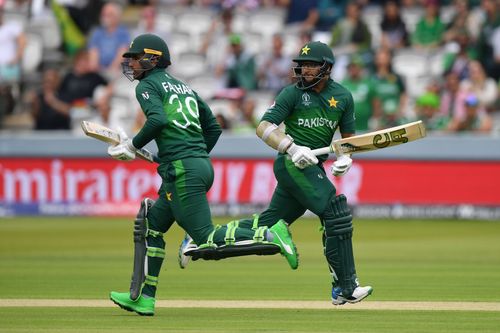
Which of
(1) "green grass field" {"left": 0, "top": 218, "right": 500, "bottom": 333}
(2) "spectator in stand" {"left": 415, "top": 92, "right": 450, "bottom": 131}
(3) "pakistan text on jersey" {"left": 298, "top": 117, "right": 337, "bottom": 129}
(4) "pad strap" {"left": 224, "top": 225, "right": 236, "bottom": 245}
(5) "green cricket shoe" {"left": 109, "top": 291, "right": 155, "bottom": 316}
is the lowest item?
(1) "green grass field" {"left": 0, "top": 218, "right": 500, "bottom": 333}

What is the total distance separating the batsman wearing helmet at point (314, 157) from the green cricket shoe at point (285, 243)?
281 mm

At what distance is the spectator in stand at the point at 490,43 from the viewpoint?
18172 mm

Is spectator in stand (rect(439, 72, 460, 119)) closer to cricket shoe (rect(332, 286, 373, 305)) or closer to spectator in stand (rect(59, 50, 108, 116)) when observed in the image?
spectator in stand (rect(59, 50, 108, 116))

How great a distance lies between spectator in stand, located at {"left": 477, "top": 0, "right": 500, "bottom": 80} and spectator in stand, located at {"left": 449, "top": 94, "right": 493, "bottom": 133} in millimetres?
1373

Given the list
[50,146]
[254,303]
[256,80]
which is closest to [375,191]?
[256,80]

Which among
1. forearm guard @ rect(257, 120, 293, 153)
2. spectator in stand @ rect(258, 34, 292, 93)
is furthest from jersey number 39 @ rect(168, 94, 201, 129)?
spectator in stand @ rect(258, 34, 292, 93)

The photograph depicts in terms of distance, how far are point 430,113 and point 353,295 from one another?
29.8ft

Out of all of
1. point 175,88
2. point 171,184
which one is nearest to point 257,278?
point 171,184

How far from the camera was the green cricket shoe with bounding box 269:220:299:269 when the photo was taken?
7.81m

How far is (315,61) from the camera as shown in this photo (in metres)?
8.43

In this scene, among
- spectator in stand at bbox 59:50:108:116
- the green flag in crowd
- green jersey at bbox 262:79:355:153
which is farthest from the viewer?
the green flag in crowd

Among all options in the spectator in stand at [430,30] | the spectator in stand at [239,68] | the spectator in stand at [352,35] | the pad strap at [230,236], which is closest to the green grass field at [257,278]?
the pad strap at [230,236]

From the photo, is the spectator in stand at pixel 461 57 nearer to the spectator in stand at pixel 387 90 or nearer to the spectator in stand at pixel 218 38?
the spectator in stand at pixel 387 90

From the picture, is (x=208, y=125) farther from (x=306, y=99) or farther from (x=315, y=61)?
(x=315, y=61)
